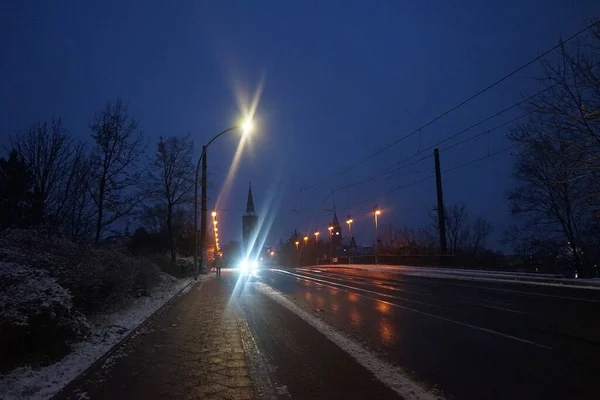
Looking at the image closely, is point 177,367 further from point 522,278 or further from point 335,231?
point 335,231

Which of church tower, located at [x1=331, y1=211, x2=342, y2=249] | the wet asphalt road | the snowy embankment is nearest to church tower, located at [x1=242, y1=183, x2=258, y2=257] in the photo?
church tower, located at [x1=331, y1=211, x2=342, y2=249]

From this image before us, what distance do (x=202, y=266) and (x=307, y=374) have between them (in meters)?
33.0

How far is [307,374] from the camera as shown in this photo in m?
7.46

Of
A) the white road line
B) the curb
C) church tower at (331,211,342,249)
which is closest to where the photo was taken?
the white road line

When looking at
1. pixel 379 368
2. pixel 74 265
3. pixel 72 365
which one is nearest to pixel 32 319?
pixel 72 365

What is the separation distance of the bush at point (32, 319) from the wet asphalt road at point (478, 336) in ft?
11.4

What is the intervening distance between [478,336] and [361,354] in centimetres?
285

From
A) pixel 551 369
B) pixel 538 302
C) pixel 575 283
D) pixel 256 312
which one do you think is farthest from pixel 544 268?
pixel 551 369

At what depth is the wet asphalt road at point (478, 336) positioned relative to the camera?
6.79m

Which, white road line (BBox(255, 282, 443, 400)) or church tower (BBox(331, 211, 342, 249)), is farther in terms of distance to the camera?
church tower (BBox(331, 211, 342, 249))

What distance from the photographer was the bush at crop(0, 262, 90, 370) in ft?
25.1

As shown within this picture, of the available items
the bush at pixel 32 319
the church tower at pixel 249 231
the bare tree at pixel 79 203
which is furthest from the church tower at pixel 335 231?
the bush at pixel 32 319

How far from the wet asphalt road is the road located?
0.08 ft

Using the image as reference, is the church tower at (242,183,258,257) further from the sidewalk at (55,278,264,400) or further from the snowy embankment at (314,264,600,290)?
the sidewalk at (55,278,264,400)
